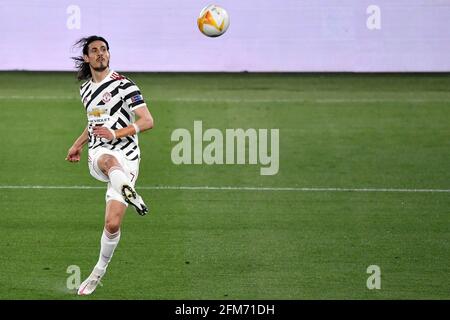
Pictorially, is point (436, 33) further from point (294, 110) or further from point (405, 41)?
point (294, 110)

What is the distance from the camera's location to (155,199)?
12672mm

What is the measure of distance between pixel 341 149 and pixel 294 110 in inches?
142

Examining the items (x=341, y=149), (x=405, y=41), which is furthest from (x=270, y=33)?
(x=341, y=149)

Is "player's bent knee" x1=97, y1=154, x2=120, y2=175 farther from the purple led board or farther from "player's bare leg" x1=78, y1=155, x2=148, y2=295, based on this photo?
the purple led board

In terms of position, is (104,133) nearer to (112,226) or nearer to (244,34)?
(112,226)

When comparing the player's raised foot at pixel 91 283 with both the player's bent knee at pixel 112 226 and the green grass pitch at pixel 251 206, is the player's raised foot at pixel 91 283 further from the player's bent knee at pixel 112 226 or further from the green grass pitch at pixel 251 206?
the player's bent knee at pixel 112 226

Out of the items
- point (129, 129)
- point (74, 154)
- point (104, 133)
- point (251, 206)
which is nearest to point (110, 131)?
point (104, 133)

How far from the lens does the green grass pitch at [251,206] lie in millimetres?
9016

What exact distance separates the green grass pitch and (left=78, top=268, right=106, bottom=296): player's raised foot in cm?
11

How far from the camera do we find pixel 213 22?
56.0ft

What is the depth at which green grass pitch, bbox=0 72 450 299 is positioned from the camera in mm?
9016

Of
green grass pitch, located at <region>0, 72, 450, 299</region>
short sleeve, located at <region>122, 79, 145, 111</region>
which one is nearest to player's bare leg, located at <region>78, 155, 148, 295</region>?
green grass pitch, located at <region>0, 72, 450, 299</region>

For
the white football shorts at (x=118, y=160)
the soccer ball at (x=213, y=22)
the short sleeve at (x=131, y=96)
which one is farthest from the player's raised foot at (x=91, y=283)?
the soccer ball at (x=213, y=22)

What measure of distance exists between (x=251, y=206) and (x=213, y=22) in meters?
5.42
